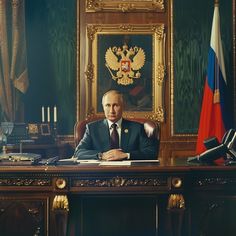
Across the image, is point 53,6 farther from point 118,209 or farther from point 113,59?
point 118,209

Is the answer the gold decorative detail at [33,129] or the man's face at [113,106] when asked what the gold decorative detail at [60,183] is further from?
the gold decorative detail at [33,129]

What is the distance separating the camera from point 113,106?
13.0ft

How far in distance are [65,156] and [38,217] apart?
2.84 m

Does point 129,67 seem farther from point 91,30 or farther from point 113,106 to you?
point 113,106

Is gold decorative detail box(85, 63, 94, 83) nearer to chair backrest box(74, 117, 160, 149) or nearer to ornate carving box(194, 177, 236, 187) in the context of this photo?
chair backrest box(74, 117, 160, 149)

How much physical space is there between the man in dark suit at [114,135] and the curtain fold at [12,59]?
6.86ft

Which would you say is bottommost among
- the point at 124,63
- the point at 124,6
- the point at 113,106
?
the point at 113,106

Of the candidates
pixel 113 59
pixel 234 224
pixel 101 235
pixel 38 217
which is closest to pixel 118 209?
pixel 101 235

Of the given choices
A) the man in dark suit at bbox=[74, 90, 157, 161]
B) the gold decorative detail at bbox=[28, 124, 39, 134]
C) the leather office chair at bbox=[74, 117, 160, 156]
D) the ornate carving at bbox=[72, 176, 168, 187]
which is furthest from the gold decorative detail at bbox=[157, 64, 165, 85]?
the ornate carving at bbox=[72, 176, 168, 187]

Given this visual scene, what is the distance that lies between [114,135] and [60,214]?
107 centimetres

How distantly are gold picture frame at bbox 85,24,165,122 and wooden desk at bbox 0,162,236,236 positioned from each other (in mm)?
2983

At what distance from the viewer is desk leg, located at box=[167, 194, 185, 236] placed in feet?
10.2

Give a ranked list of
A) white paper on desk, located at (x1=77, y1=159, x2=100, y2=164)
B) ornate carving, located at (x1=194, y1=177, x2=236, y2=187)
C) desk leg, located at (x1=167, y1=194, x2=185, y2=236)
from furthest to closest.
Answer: white paper on desk, located at (x1=77, y1=159, x2=100, y2=164) → ornate carving, located at (x1=194, y1=177, x2=236, y2=187) → desk leg, located at (x1=167, y1=194, x2=185, y2=236)

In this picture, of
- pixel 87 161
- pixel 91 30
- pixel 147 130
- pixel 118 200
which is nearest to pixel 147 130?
pixel 147 130
